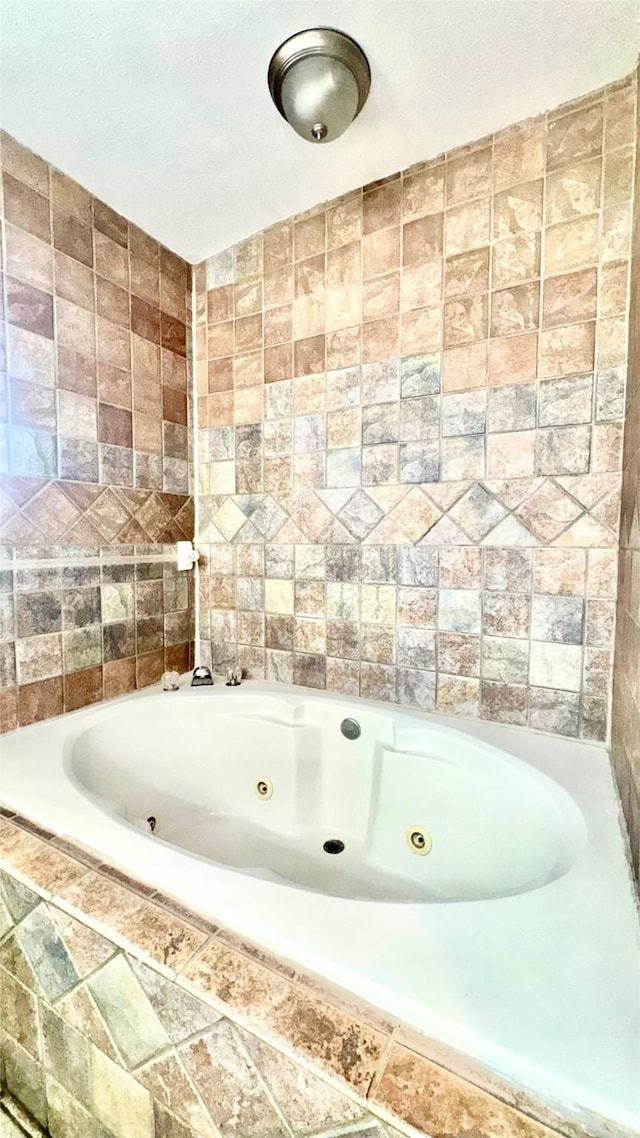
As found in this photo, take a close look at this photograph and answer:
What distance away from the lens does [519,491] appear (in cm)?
118

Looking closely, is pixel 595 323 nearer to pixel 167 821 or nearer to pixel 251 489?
pixel 251 489

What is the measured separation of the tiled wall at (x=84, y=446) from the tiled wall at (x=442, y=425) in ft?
0.72

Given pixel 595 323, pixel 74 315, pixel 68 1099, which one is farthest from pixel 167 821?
pixel 595 323

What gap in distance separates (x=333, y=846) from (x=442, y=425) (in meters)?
1.31

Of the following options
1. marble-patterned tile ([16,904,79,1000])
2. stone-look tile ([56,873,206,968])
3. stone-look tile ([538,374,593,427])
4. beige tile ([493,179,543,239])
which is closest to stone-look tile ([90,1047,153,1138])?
marble-patterned tile ([16,904,79,1000])

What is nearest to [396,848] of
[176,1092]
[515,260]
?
[176,1092]

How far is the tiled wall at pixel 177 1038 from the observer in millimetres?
415

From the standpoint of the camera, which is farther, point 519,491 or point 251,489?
point 251,489

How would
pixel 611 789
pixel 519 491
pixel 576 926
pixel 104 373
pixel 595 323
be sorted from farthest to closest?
pixel 104 373 < pixel 519 491 < pixel 595 323 < pixel 611 789 < pixel 576 926

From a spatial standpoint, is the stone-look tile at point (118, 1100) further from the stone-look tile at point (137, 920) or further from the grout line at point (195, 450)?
the grout line at point (195, 450)

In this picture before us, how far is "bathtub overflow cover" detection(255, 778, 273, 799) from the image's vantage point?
1419 mm

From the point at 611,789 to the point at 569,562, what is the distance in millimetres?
535

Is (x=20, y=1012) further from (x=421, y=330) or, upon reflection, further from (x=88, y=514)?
(x=421, y=330)

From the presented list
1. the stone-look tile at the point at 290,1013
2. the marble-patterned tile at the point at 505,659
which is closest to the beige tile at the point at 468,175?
the marble-patterned tile at the point at 505,659
